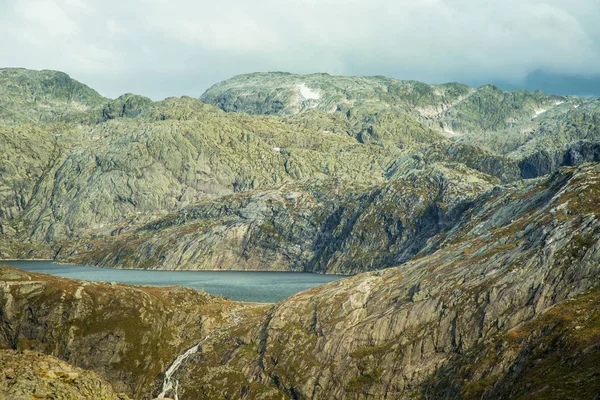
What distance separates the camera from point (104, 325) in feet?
426

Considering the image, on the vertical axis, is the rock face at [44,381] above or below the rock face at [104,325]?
above

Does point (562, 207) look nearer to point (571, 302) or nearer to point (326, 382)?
point (571, 302)

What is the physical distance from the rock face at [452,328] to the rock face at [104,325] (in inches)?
435

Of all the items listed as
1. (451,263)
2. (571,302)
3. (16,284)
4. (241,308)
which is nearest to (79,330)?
(16,284)

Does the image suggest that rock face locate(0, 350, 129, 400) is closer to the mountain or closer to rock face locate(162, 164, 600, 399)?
the mountain

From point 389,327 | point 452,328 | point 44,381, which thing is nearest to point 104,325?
point 389,327

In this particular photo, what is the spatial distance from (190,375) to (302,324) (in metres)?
23.8

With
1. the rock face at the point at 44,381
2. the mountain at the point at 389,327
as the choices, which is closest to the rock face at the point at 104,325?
the mountain at the point at 389,327

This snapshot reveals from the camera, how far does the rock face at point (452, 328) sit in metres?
78.1

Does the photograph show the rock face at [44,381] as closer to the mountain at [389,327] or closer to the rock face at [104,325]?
the mountain at [389,327]

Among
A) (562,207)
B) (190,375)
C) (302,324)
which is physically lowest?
(190,375)

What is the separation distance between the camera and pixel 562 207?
108625 mm

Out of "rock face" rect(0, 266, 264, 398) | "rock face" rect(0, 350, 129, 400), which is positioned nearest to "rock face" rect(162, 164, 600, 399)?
"rock face" rect(0, 266, 264, 398)

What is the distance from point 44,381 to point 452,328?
63.9 metres
